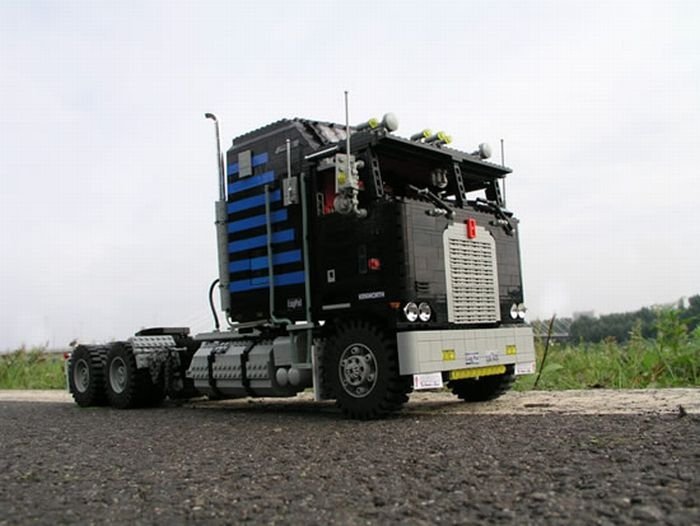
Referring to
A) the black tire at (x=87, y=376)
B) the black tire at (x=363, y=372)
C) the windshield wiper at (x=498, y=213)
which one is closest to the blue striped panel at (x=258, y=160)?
the black tire at (x=363, y=372)

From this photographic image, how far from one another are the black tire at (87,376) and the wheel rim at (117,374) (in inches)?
12.7

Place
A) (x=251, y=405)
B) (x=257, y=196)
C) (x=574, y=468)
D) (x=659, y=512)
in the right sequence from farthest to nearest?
(x=251, y=405) → (x=257, y=196) → (x=574, y=468) → (x=659, y=512)

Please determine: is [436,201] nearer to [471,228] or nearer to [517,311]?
[471,228]

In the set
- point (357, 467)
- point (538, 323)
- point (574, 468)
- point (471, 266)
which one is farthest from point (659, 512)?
point (538, 323)

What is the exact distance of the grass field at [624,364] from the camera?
11492 mm

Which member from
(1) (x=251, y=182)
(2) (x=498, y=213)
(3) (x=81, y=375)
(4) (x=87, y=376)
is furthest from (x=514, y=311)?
(3) (x=81, y=375)

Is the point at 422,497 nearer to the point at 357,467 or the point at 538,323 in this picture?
the point at 357,467

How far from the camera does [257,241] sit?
33.9ft

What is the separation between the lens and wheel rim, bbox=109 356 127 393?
1241 cm

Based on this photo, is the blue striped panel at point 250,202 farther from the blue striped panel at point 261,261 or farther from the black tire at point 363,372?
the black tire at point 363,372

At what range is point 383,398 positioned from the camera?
8.39 m

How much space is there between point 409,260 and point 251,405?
4.92 meters

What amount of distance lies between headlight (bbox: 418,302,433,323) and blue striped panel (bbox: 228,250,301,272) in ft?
6.33

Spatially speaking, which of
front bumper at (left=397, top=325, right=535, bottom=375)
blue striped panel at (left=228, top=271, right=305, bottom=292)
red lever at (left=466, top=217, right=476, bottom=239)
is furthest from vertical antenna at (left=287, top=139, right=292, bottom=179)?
front bumper at (left=397, top=325, right=535, bottom=375)
